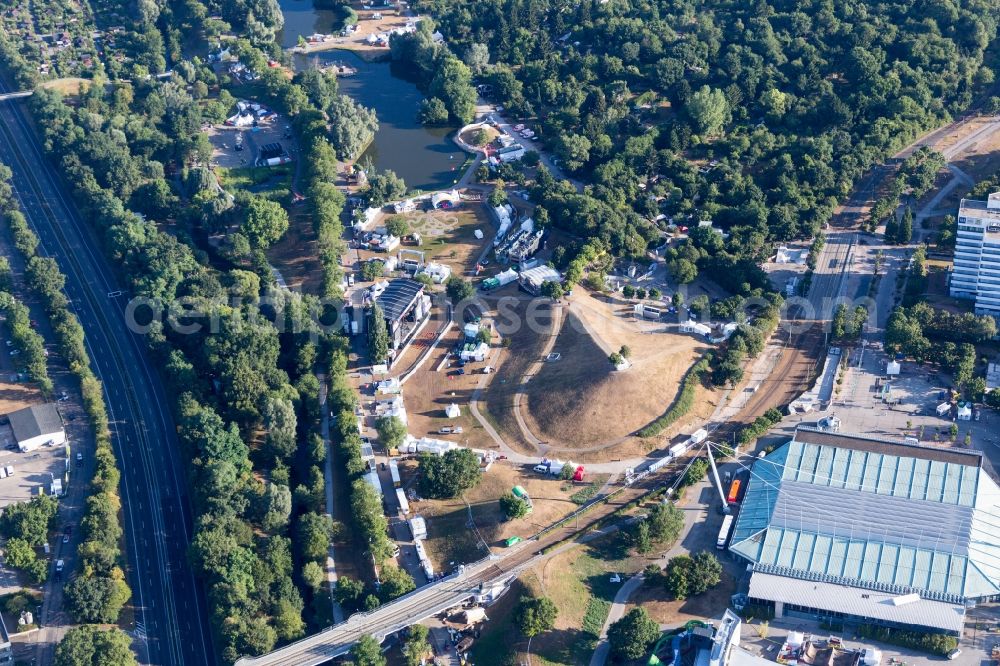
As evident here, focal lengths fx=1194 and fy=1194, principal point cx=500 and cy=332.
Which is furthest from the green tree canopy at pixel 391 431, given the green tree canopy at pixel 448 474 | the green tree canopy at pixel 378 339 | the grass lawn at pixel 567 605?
the grass lawn at pixel 567 605

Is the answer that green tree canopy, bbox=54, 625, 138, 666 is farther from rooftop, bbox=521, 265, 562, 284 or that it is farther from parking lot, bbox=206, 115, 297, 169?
parking lot, bbox=206, 115, 297, 169

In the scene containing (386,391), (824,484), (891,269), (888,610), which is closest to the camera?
(888,610)

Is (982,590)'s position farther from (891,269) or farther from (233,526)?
(233,526)

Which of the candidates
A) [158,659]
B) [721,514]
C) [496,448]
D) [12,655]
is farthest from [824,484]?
[12,655]

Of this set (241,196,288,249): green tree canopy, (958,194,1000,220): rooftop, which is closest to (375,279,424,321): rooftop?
(241,196,288,249): green tree canopy

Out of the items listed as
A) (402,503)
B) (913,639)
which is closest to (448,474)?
(402,503)

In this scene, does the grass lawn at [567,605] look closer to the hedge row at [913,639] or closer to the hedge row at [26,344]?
the hedge row at [913,639]
